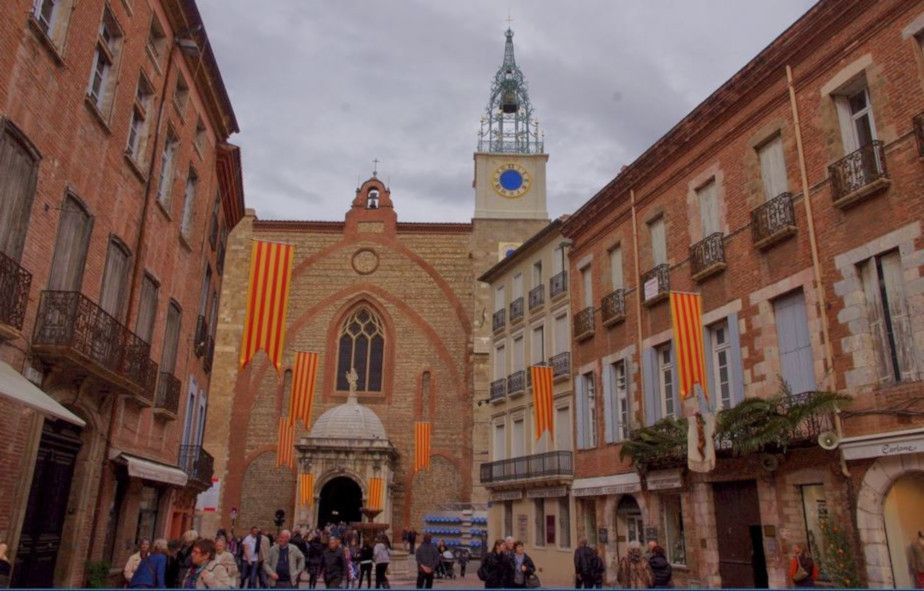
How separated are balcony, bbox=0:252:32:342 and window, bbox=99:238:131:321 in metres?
3.08

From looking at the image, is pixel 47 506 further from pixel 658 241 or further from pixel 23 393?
pixel 658 241

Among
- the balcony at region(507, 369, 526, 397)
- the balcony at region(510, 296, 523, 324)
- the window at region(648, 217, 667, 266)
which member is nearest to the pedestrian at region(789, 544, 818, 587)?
the window at region(648, 217, 667, 266)

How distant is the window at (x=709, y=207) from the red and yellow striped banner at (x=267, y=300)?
31.0 feet

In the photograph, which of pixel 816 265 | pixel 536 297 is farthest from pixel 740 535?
pixel 536 297

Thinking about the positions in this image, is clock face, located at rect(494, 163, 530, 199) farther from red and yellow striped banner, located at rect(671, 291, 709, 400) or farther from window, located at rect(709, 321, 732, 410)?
red and yellow striped banner, located at rect(671, 291, 709, 400)

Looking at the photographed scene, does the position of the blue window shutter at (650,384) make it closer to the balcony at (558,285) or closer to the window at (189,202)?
the balcony at (558,285)

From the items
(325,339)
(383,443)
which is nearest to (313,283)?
(325,339)

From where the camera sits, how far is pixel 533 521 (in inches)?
966

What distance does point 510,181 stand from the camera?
41500mm

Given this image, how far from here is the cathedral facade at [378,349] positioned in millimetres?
36156

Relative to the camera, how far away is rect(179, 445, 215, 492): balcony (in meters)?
19.9

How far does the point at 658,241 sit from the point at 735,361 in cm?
477

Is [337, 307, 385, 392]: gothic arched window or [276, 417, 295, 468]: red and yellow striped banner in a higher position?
[337, 307, 385, 392]: gothic arched window

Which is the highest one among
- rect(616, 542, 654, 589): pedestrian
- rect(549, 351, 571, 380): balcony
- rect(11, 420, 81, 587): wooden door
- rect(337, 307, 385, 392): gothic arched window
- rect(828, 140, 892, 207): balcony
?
rect(337, 307, 385, 392): gothic arched window
